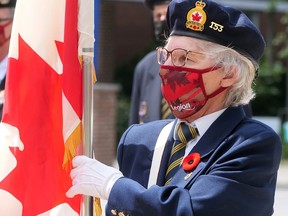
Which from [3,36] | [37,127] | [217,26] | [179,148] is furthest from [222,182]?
[3,36]

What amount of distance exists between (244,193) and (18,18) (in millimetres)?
1230

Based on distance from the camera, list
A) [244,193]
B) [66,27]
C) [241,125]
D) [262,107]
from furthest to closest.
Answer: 1. [262,107]
2. [66,27]
3. [241,125]
4. [244,193]

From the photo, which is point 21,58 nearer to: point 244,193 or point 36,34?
point 36,34

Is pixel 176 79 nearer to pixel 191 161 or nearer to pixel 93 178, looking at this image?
pixel 191 161

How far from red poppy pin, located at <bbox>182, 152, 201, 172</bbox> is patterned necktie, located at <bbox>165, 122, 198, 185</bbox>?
0.05 m

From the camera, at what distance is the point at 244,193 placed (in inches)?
98.6

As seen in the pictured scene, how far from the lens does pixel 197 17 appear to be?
271cm

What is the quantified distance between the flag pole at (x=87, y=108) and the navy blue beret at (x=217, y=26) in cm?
39

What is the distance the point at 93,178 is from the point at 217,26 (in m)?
0.73

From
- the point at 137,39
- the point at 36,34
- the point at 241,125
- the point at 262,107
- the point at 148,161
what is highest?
the point at 36,34

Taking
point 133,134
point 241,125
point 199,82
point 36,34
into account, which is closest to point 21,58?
point 36,34

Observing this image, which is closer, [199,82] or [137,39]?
[199,82]

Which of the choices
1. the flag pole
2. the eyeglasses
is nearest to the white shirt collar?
the eyeglasses

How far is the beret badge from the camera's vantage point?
269 centimetres
